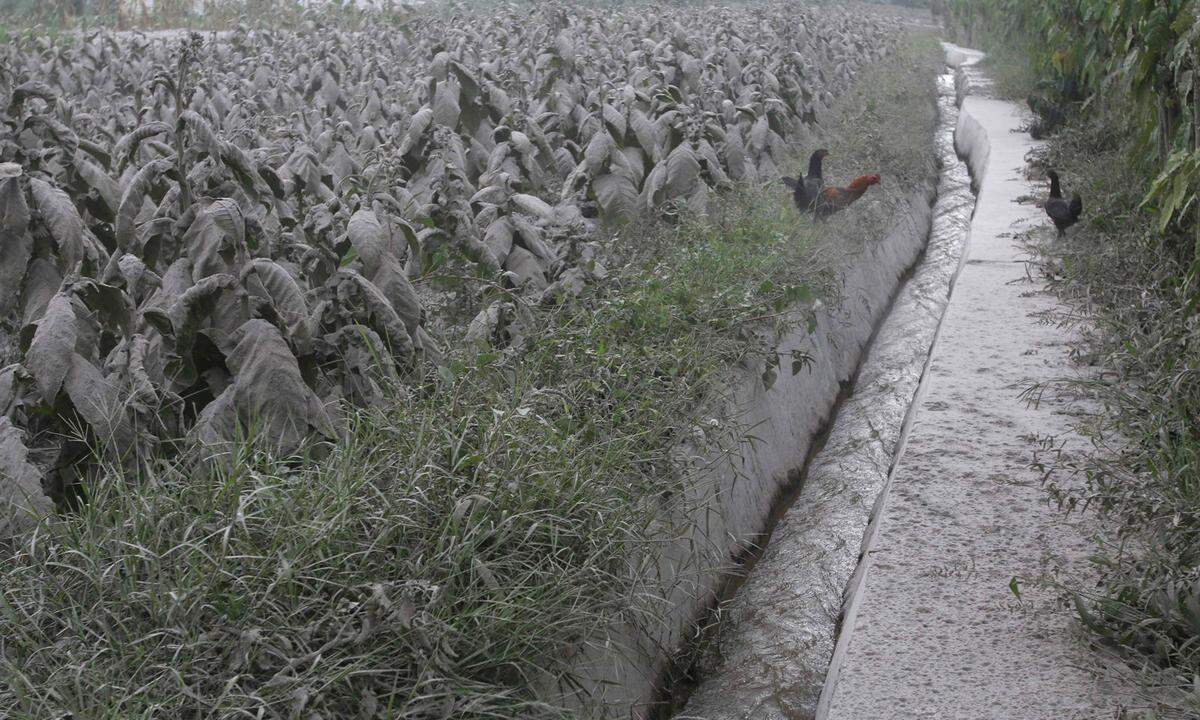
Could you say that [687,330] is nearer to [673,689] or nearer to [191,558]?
[673,689]

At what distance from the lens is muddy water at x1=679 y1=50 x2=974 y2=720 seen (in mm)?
3660

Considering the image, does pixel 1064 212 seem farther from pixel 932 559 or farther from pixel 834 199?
pixel 932 559

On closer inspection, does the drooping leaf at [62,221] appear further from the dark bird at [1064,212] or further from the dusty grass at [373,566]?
the dark bird at [1064,212]

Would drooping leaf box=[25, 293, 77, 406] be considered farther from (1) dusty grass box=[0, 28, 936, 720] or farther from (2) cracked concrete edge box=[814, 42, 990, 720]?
(2) cracked concrete edge box=[814, 42, 990, 720]

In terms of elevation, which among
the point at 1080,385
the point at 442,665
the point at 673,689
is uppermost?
the point at 442,665

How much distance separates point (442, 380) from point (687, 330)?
142 centimetres

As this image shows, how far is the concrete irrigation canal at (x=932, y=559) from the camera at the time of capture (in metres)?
2.96

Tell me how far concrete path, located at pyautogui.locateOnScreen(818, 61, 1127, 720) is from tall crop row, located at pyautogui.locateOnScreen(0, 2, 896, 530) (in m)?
1.45

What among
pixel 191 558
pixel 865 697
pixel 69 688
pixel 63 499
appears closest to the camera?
pixel 69 688

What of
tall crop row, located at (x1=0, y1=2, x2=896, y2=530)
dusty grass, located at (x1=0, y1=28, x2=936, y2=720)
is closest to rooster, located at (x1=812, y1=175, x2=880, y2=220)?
tall crop row, located at (x1=0, y1=2, x2=896, y2=530)

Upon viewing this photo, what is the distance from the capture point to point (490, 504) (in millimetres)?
3041

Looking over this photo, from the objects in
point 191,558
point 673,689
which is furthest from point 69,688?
point 673,689

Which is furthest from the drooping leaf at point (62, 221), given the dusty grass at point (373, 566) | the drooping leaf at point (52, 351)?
the dusty grass at point (373, 566)

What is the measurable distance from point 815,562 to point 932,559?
3.05ft
